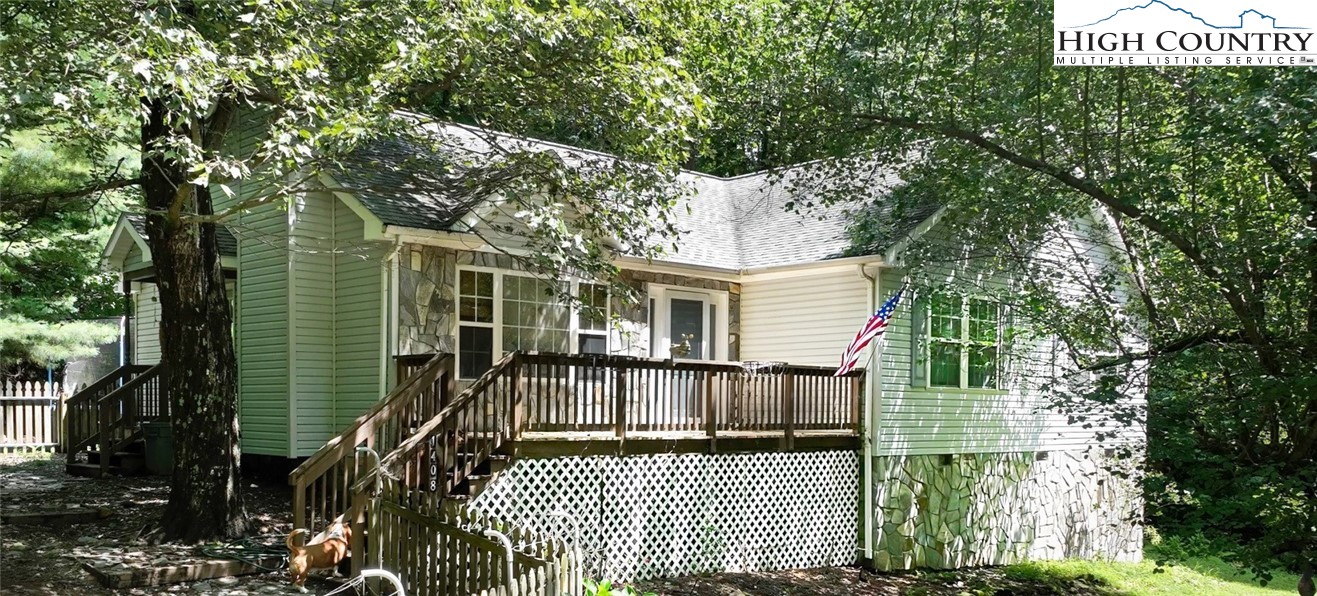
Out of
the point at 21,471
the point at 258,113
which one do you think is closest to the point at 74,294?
the point at 21,471

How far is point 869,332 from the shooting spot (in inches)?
514

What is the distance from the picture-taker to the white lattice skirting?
36.7ft

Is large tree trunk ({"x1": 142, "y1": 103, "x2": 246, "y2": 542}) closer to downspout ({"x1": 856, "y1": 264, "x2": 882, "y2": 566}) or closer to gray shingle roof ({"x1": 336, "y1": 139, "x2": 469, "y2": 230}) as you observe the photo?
gray shingle roof ({"x1": 336, "y1": 139, "x2": 469, "y2": 230})

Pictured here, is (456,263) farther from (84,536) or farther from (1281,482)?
(1281,482)

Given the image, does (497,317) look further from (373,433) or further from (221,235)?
(221,235)

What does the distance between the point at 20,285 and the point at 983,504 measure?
61.0ft

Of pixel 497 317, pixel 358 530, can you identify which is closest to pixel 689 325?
pixel 497 317

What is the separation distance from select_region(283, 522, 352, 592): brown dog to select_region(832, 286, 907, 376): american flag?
655 centimetres

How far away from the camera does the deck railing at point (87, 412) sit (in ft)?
49.2

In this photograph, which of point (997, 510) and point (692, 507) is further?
point (997, 510)

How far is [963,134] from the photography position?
1228cm

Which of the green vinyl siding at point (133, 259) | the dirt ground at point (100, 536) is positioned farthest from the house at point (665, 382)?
the dirt ground at point (100, 536)

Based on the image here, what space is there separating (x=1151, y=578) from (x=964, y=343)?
5724mm

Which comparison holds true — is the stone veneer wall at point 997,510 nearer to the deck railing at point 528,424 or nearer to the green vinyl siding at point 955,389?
the green vinyl siding at point 955,389
